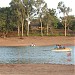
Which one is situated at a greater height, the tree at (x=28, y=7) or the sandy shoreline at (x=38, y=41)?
the tree at (x=28, y=7)

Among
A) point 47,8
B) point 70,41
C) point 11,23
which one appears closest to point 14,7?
point 11,23

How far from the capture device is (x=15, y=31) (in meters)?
106

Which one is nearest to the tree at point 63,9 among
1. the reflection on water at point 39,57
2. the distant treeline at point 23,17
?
the distant treeline at point 23,17

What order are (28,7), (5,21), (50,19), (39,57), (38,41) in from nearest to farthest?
(39,57), (38,41), (5,21), (28,7), (50,19)

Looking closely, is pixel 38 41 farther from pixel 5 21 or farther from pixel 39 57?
pixel 39 57

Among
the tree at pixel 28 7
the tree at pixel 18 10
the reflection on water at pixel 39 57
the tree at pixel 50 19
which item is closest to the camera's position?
the reflection on water at pixel 39 57

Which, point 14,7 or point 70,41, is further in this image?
point 14,7

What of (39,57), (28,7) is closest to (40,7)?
(28,7)

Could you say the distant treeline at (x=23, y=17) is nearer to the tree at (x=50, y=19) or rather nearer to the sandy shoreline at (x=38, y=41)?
the tree at (x=50, y=19)

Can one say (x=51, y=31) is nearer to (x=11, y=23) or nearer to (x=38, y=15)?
(x=38, y=15)

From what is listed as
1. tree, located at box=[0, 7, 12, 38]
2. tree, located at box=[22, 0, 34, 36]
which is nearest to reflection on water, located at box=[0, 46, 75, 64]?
tree, located at box=[0, 7, 12, 38]

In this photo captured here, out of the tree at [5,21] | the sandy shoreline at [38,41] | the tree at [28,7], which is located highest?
the tree at [28,7]

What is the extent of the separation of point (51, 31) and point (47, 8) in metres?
7.67

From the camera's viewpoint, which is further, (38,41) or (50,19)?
(50,19)
